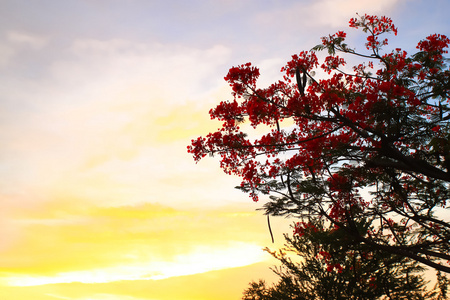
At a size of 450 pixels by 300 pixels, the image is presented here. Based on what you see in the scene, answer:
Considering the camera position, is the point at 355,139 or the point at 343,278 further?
the point at 343,278

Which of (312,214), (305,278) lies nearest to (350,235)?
(312,214)

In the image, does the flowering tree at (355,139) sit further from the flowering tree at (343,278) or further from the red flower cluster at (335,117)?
the flowering tree at (343,278)

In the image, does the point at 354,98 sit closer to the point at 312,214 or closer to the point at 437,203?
the point at 312,214

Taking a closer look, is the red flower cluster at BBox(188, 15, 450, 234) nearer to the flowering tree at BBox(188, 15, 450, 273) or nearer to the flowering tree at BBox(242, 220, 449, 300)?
the flowering tree at BBox(188, 15, 450, 273)

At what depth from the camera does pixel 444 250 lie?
369 inches

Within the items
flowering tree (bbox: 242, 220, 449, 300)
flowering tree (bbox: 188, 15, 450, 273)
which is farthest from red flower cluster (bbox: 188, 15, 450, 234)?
flowering tree (bbox: 242, 220, 449, 300)

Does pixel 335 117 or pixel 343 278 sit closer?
pixel 335 117

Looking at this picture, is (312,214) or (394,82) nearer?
(394,82)

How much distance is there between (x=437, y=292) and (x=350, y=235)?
1299 centimetres

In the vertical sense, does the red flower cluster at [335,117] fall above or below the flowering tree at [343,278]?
above

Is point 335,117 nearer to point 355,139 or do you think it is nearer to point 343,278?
point 355,139

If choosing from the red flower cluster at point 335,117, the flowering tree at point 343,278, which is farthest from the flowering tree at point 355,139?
the flowering tree at point 343,278

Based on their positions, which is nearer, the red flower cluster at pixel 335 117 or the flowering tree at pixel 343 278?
the red flower cluster at pixel 335 117

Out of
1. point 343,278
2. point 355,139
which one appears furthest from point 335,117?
point 343,278
